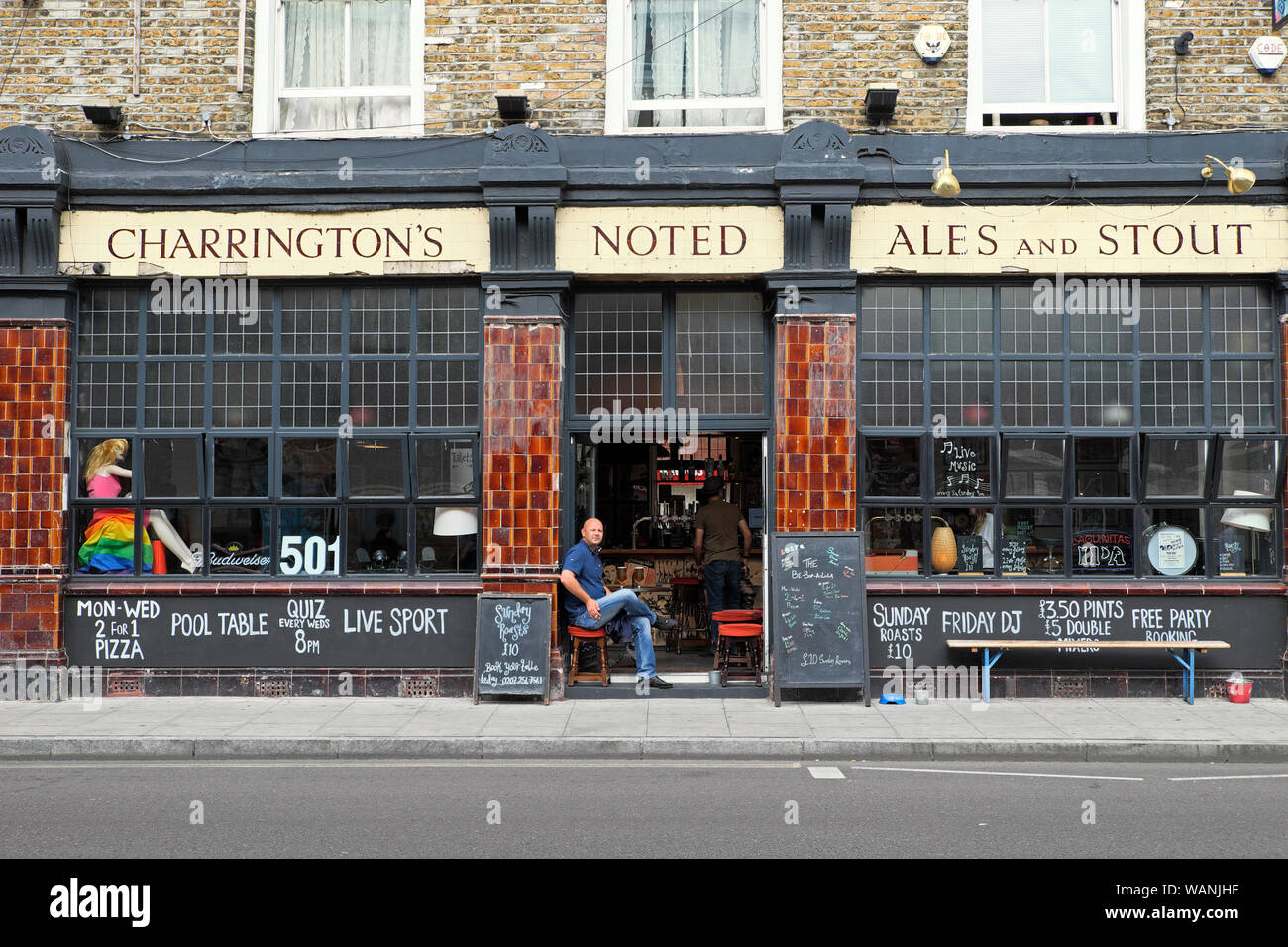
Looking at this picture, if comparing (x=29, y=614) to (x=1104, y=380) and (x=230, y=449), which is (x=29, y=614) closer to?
(x=230, y=449)

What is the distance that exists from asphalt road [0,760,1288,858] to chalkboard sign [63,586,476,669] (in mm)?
2353

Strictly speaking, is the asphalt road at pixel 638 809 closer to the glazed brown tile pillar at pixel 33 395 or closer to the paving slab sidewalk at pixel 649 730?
the paving slab sidewalk at pixel 649 730

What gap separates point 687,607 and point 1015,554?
4.58 m

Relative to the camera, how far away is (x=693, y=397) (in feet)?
38.0

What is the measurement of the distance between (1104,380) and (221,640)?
29.7ft

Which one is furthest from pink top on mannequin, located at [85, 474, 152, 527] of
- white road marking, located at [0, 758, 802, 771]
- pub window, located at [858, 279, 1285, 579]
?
pub window, located at [858, 279, 1285, 579]

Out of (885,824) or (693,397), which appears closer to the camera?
(885,824)

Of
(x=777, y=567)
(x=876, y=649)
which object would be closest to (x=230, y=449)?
(x=777, y=567)

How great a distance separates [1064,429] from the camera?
37.2ft

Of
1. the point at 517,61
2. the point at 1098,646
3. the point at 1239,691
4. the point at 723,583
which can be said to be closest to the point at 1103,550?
the point at 1098,646

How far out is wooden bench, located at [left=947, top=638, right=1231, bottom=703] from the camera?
35.4ft

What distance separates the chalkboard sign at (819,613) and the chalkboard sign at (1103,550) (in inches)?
87.9

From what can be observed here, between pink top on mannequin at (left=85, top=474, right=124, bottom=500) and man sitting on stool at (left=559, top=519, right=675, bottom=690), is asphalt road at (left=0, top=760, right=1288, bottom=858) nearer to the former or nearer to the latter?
man sitting on stool at (left=559, top=519, right=675, bottom=690)

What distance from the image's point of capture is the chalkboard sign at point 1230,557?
11.3 meters
